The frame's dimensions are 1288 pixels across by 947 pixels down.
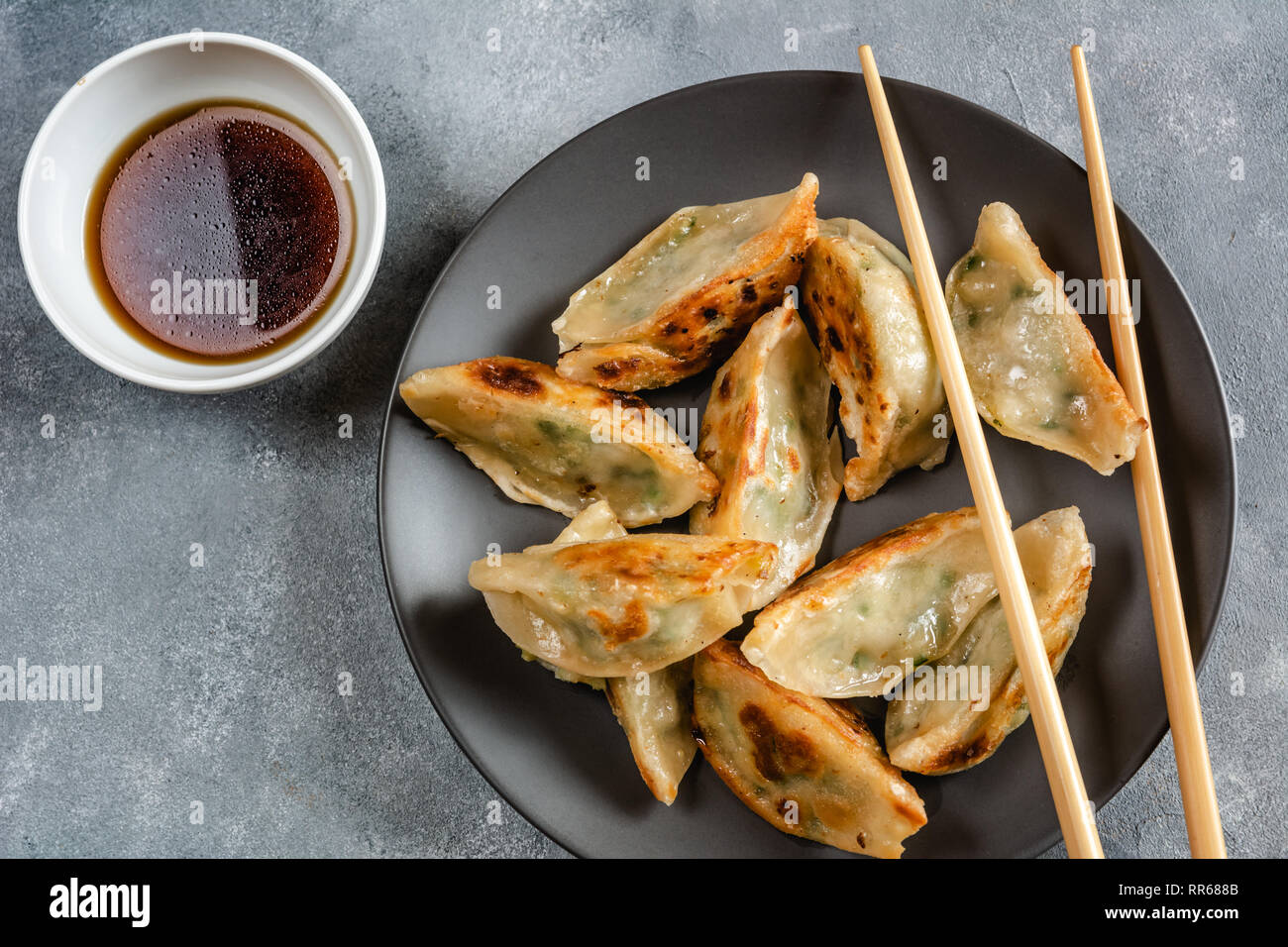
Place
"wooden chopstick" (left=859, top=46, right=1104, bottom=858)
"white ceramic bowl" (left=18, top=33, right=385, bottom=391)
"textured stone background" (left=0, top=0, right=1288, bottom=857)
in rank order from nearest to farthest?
"wooden chopstick" (left=859, top=46, right=1104, bottom=858)
"white ceramic bowl" (left=18, top=33, right=385, bottom=391)
"textured stone background" (left=0, top=0, right=1288, bottom=857)

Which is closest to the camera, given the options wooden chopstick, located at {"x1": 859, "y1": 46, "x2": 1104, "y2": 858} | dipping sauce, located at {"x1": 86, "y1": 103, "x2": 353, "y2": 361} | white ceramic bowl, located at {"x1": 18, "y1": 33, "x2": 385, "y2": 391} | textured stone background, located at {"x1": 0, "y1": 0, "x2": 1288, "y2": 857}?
wooden chopstick, located at {"x1": 859, "y1": 46, "x2": 1104, "y2": 858}

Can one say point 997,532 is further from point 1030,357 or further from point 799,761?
point 799,761

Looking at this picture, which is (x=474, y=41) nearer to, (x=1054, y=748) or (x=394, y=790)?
(x=394, y=790)

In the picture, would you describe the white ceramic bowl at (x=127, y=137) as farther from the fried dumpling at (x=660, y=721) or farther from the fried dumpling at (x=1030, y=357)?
the fried dumpling at (x=1030, y=357)

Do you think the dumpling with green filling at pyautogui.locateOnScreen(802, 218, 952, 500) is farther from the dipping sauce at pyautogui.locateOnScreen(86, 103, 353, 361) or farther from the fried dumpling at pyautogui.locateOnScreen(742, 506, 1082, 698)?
the dipping sauce at pyautogui.locateOnScreen(86, 103, 353, 361)

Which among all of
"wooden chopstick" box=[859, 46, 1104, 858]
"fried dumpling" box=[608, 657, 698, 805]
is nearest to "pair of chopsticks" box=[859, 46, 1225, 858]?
"wooden chopstick" box=[859, 46, 1104, 858]

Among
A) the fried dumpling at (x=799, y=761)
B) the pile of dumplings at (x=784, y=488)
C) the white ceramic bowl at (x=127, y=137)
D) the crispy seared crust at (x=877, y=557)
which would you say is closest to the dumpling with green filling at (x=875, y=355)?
the pile of dumplings at (x=784, y=488)

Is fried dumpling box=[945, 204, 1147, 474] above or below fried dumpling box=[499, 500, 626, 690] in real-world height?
above

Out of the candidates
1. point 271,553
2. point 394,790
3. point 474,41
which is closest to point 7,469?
point 271,553
